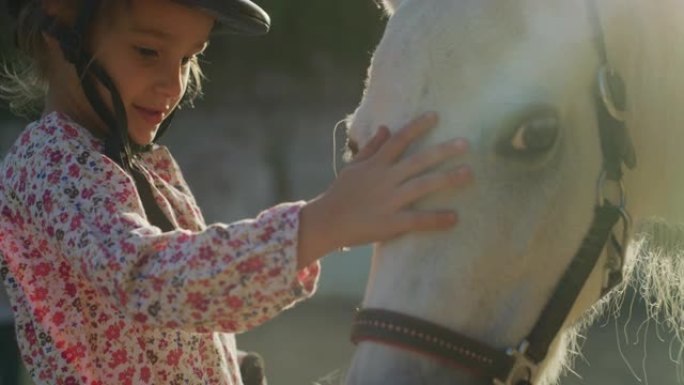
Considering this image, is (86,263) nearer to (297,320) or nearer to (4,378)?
(4,378)

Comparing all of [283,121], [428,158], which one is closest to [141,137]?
[428,158]

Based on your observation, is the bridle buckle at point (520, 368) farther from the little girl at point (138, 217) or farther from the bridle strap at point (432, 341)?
the little girl at point (138, 217)

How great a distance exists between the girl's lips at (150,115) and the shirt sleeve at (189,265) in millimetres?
361

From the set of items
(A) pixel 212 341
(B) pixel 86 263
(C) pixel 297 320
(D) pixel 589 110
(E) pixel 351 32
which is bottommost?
(C) pixel 297 320

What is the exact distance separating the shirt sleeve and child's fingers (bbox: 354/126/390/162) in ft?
0.47

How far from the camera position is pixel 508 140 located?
5.71 feet

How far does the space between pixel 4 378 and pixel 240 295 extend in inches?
133

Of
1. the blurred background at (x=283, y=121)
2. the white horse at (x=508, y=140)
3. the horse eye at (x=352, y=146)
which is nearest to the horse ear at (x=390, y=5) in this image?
the white horse at (x=508, y=140)

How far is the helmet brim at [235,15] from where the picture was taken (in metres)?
2.22

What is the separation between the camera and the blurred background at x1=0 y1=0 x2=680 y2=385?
Result: 9609 mm

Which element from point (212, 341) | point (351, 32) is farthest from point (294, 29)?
point (212, 341)

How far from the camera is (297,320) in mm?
9203

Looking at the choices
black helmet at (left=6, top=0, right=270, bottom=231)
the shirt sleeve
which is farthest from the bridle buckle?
black helmet at (left=6, top=0, right=270, bottom=231)

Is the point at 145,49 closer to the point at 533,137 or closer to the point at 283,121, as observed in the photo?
the point at 533,137
